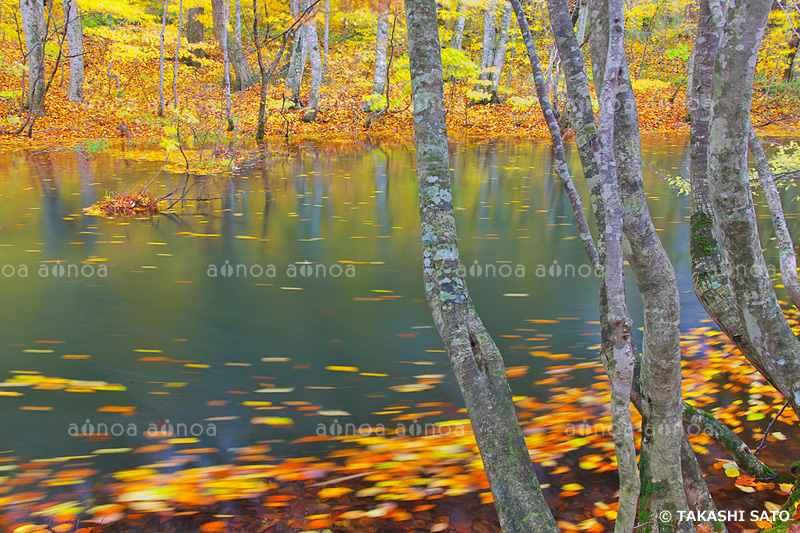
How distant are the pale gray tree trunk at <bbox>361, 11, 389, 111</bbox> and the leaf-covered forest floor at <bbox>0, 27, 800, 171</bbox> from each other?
737 mm

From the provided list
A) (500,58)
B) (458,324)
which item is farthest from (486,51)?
(458,324)

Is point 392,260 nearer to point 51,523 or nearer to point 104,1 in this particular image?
point 51,523

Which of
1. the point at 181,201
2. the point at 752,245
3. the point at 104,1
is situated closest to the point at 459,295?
the point at 752,245

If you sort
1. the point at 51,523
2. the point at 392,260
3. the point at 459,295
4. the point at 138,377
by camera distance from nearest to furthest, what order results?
the point at 459,295 < the point at 51,523 < the point at 138,377 < the point at 392,260

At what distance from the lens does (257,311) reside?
6.58 metres

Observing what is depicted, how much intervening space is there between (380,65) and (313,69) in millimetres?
2575

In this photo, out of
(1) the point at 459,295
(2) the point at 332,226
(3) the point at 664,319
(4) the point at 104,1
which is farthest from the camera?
(4) the point at 104,1

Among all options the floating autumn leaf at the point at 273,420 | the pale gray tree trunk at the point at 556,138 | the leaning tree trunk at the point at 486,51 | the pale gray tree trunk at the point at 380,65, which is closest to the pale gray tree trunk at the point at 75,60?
the pale gray tree trunk at the point at 380,65

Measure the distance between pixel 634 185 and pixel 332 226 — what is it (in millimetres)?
7770

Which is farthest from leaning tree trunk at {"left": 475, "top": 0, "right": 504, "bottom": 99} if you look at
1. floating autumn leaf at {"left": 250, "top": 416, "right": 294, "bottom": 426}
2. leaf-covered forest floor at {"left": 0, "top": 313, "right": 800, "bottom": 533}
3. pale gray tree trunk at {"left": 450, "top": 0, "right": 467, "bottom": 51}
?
floating autumn leaf at {"left": 250, "top": 416, "right": 294, "bottom": 426}

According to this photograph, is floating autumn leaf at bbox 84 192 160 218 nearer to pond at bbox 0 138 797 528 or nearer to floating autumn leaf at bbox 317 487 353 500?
pond at bbox 0 138 797 528

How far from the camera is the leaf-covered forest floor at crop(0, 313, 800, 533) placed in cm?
325

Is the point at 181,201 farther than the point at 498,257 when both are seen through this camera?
Yes

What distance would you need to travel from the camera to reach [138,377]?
16.4 feet
